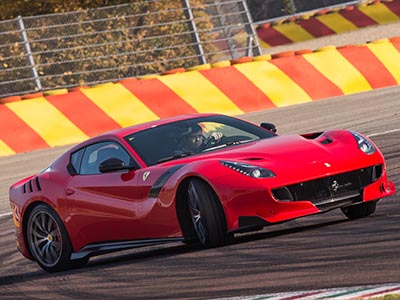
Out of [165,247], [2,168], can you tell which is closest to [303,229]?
[165,247]

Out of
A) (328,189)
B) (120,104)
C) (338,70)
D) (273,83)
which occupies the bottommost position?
(338,70)

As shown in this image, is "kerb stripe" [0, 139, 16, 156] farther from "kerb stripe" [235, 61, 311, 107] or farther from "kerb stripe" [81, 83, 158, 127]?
"kerb stripe" [235, 61, 311, 107]

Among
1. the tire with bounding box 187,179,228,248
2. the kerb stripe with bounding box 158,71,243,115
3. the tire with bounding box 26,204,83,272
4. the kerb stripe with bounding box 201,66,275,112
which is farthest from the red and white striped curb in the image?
the kerb stripe with bounding box 201,66,275,112

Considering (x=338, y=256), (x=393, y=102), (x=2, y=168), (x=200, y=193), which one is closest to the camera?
(x=338, y=256)

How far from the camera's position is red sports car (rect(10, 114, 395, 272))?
9.76 m

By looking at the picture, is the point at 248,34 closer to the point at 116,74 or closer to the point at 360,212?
the point at 116,74

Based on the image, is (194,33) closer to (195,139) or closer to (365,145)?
(195,139)

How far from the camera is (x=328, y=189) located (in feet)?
32.4

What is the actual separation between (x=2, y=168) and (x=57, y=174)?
5.69 meters

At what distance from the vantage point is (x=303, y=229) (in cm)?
1036

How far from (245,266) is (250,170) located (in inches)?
44.1

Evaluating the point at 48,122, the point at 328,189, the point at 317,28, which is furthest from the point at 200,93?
the point at 317,28

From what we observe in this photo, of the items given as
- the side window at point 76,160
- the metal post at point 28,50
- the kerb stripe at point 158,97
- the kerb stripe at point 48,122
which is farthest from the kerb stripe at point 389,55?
the side window at point 76,160

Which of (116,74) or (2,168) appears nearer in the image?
(2,168)
